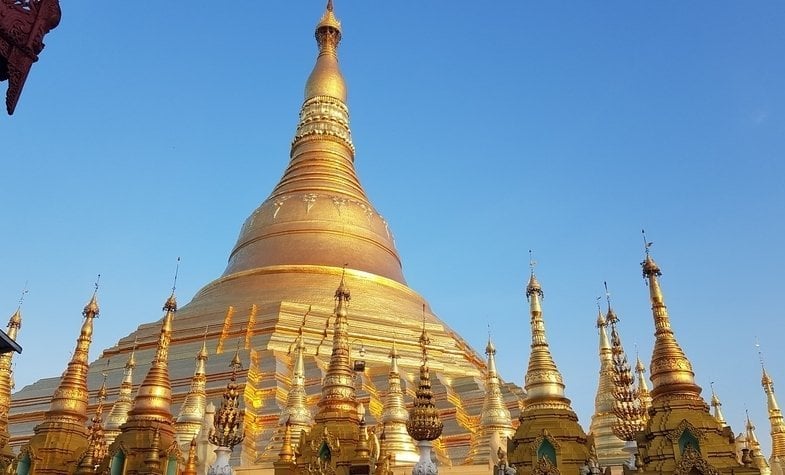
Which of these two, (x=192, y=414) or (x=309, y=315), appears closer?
(x=192, y=414)

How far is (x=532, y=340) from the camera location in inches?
462

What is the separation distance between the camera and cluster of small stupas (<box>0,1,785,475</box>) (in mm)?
10297

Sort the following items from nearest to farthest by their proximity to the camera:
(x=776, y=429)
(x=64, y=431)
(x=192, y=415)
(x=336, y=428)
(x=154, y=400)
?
(x=336, y=428) → (x=154, y=400) → (x=64, y=431) → (x=192, y=415) → (x=776, y=429)

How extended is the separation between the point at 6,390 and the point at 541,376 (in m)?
10.6

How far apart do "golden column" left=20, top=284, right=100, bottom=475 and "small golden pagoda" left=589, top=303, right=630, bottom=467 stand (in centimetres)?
952

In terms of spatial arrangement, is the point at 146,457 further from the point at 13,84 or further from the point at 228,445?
the point at 13,84

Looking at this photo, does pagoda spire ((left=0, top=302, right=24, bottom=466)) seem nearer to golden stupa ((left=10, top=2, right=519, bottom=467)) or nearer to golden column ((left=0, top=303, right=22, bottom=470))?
golden column ((left=0, top=303, right=22, bottom=470))

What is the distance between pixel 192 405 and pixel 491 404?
6972mm

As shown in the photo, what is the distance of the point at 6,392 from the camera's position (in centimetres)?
1459

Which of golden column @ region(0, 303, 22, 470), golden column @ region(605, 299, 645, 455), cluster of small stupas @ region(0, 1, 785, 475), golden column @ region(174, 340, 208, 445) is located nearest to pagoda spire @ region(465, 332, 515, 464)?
cluster of small stupas @ region(0, 1, 785, 475)

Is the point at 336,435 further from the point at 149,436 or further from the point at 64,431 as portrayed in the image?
the point at 64,431

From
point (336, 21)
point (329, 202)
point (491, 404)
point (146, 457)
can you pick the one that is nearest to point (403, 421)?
point (491, 404)

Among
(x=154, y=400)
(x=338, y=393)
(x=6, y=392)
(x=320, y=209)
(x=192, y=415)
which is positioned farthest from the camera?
(x=320, y=209)

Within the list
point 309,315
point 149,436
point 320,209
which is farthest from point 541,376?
point 320,209
